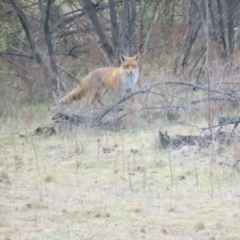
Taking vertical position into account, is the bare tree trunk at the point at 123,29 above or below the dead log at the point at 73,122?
above

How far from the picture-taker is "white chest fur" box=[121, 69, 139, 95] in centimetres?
1358

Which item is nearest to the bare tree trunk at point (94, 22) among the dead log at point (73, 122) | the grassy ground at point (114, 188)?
the dead log at point (73, 122)

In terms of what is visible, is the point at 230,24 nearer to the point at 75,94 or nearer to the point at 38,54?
the point at 38,54

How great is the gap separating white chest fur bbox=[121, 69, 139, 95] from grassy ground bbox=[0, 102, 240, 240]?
2.95 m

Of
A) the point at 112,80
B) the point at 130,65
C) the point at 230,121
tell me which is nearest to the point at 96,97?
the point at 112,80

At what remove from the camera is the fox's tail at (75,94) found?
508 inches

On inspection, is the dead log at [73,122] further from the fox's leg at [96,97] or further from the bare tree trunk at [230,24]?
the bare tree trunk at [230,24]

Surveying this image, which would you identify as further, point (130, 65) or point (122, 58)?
point (122, 58)

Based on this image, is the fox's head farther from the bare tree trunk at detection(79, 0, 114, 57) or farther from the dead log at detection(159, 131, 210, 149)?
the dead log at detection(159, 131, 210, 149)

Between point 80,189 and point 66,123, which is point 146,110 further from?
point 80,189

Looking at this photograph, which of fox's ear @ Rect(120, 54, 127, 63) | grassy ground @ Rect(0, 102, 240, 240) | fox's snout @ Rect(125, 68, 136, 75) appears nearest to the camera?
grassy ground @ Rect(0, 102, 240, 240)

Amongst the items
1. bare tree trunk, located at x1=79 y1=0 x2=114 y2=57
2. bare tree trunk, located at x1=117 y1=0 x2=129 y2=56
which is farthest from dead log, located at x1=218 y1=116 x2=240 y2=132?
bare tree trunk, located at x1=79 y1=0 x2=114 y2=57

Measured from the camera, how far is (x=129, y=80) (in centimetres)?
1367

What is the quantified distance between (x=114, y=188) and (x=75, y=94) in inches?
228
